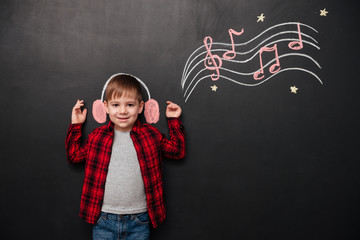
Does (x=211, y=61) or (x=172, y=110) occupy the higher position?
(x=211, y=61)

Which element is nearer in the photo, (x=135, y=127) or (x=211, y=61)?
(x=135, y=127)

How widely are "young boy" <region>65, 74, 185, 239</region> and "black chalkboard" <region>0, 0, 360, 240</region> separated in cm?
16

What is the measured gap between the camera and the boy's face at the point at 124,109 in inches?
48.4

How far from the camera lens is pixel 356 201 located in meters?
1.42

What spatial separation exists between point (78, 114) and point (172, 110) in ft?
1.80

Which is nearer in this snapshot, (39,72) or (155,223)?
(155,223)

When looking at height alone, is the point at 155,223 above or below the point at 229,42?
→ below

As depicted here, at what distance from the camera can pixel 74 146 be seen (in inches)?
53.2

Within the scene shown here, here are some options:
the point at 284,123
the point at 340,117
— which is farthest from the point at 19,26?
the point at 340,117

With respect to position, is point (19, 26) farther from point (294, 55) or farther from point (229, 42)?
point (294, 55)

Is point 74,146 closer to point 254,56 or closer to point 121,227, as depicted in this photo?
point 121,227

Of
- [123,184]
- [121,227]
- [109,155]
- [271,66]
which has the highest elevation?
[271,66]

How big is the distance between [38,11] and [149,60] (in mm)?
719

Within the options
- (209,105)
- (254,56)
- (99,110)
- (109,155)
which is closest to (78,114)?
(99,110)
